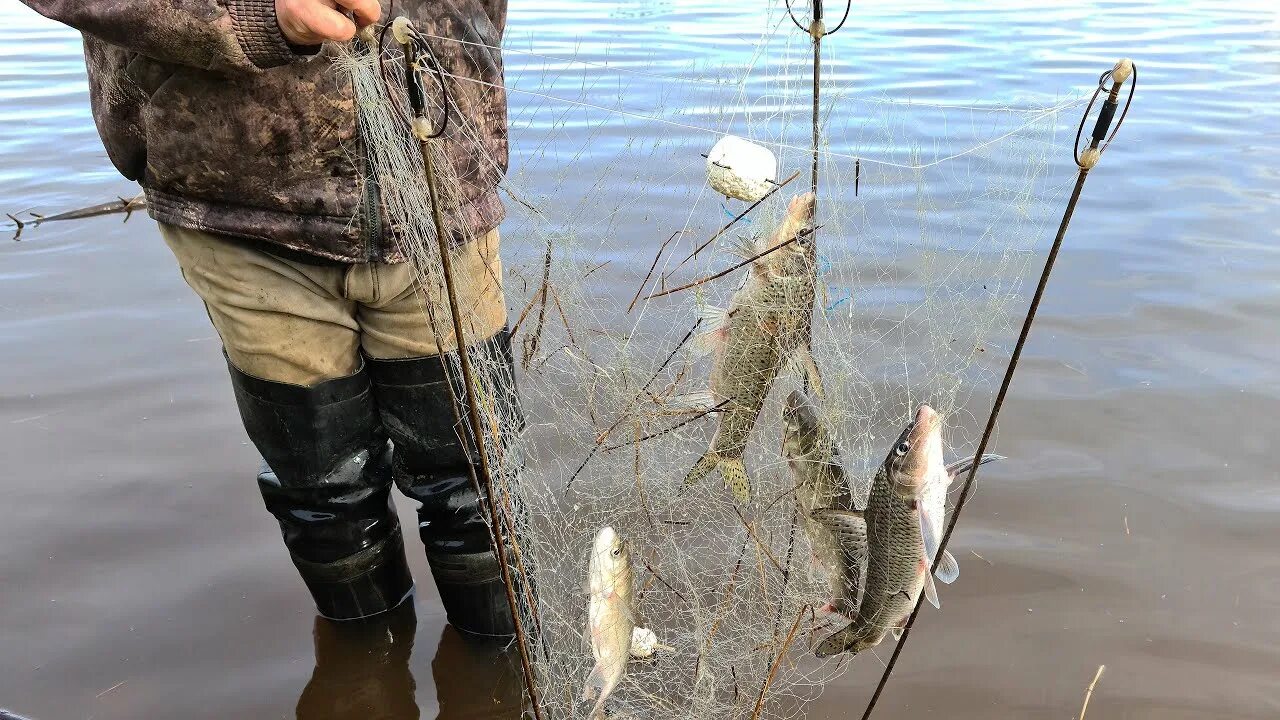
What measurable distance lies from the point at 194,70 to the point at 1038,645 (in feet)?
9.51

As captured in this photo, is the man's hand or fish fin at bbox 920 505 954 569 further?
fish fin at bbox 920 505 954 569

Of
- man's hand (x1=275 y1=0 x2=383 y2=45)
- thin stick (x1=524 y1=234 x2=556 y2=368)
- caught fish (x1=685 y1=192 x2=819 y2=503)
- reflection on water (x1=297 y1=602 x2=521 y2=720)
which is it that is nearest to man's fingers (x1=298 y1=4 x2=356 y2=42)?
man's hand (x1=275 y1=0 x2=383 y2=45)

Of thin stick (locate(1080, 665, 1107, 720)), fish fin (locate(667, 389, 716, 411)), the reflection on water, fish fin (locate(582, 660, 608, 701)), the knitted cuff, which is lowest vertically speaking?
thin stick (locate(1080, 665, 1107, 720))

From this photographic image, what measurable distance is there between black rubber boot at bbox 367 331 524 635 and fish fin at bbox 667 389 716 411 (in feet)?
1.49

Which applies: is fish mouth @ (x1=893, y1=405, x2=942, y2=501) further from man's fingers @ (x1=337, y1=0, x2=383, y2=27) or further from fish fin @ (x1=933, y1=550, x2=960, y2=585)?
man's fingers @ (x1=337, y1=0, x2=383, y2=27)

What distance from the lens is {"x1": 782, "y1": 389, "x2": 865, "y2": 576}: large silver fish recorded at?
226 centimetres

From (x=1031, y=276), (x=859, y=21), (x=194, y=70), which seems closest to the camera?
(x=194, y=70)

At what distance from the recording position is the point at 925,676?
305cm

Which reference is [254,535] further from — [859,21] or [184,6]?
[859,21]

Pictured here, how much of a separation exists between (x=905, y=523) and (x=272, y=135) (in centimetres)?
165

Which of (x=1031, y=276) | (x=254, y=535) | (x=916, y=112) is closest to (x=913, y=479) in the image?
(x=254, y=535)

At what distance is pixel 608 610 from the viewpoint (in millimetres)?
2354

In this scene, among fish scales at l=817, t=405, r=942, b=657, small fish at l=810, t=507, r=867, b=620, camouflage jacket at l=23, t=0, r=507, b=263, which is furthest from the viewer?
small fish at l=810, t=507, r=867, b=620

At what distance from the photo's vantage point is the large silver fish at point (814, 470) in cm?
226
